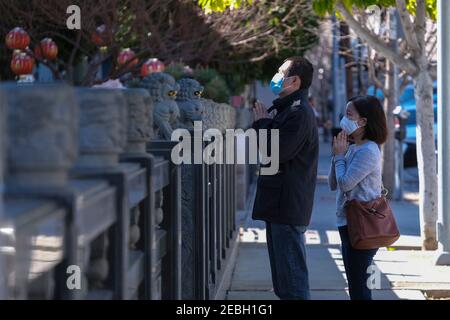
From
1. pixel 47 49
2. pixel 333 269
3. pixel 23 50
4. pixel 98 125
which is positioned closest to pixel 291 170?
pixel 98 125

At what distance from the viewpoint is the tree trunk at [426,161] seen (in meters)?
11.7

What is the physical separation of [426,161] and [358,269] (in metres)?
5.30

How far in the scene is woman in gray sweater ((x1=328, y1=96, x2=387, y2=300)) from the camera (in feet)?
21.9

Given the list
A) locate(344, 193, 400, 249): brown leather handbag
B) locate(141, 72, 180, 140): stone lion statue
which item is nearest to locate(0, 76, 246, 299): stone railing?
locate(141, 72, 180, 140): stone lion statue

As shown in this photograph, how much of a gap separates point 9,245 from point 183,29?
Answer: 60.9ft

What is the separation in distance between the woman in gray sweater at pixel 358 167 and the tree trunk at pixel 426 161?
194 inches

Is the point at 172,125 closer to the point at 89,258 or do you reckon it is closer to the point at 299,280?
the point at 299,280

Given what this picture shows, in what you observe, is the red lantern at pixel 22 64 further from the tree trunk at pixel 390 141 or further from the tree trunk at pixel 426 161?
the tree trunk at pixel 426 161

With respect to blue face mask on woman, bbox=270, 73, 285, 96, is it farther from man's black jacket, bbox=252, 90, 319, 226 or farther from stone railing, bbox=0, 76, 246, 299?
stone railing, bbox=0, 76, 246, 299

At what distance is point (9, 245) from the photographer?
9.09 feet

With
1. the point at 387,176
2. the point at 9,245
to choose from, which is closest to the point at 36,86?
the point at 9,245

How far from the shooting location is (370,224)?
6.58m

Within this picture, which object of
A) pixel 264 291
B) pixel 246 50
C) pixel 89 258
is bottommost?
pixel 264 291

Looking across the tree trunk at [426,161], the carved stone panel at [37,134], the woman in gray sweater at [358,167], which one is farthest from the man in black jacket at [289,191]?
the tree trunk at [426,161]
